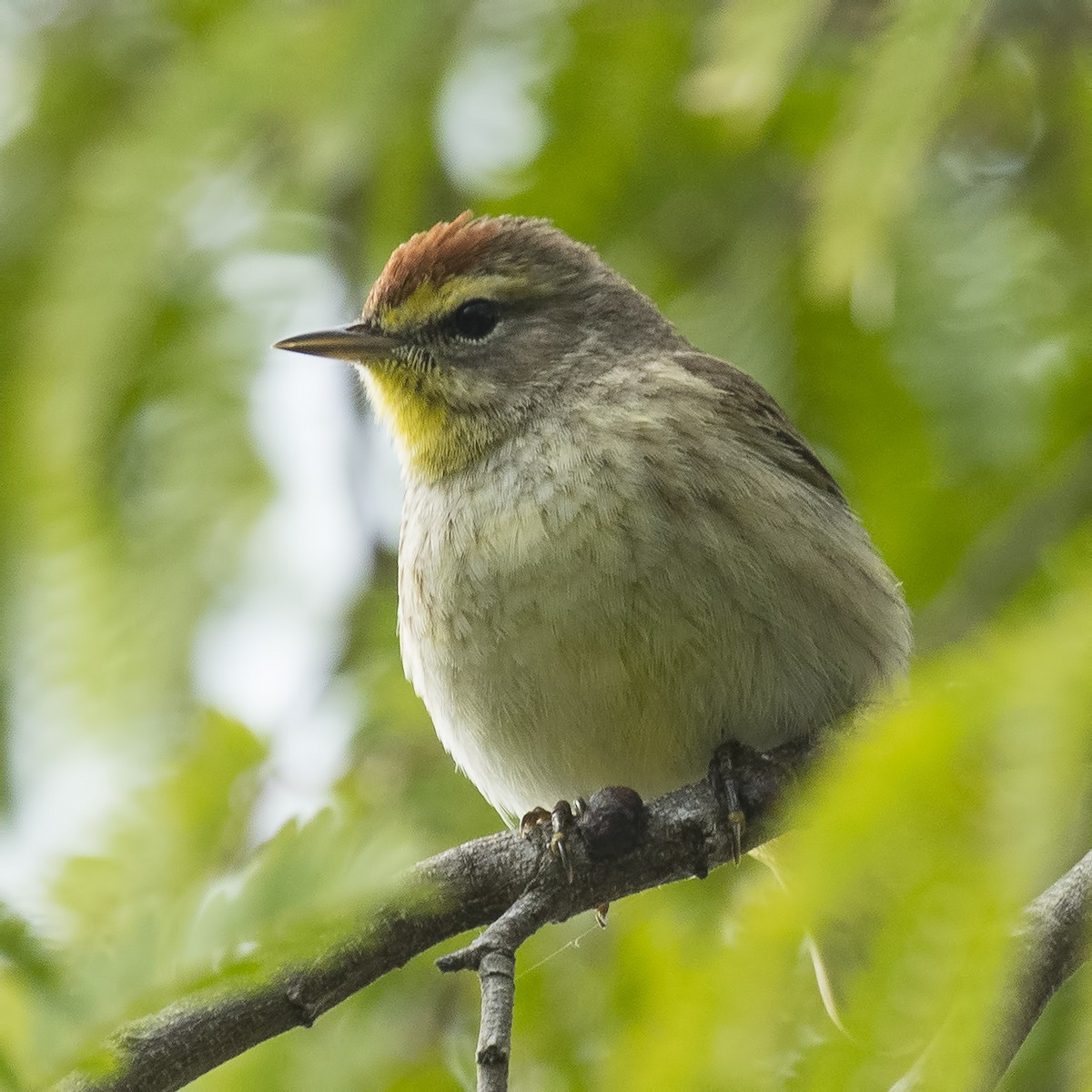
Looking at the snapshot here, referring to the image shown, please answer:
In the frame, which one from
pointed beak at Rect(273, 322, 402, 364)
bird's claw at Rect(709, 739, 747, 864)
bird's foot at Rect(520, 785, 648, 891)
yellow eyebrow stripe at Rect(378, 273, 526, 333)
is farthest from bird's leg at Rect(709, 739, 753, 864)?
yellow eyebrow stripe at Rect(378, 273, 526, 333)

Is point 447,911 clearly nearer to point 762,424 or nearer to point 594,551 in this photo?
point 594,551

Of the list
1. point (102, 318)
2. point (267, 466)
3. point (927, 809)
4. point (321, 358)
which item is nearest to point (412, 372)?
point (321, 358)

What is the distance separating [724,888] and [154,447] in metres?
1.78

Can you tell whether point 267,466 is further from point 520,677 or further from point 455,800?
point 455,800

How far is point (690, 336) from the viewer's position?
382cm

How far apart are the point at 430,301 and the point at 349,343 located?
0.33 meters

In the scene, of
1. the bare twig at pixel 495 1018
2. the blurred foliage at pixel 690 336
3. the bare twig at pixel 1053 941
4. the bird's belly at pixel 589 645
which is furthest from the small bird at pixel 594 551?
the bare twig at pixel 1053 941

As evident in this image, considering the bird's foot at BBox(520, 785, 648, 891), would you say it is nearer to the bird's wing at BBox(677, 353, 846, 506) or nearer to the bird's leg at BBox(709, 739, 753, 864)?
the bird's leg at BBox(709, 739, 753, 864)

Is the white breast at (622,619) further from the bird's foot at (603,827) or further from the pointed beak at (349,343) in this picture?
the bird's foot at (603,827)

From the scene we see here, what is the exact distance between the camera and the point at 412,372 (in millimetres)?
4617

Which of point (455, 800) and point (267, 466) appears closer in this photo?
point (267, 466)

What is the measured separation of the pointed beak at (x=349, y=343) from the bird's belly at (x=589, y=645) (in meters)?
0.66

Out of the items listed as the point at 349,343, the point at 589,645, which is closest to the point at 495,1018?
the point at 589,645

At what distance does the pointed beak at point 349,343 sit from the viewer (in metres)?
4.36
